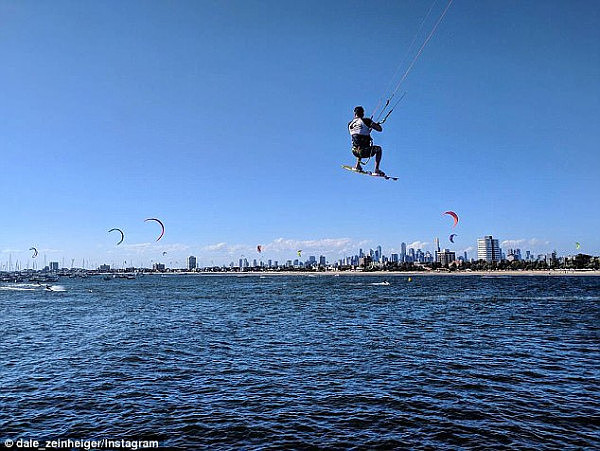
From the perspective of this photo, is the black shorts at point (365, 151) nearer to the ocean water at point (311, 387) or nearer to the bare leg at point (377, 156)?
the bare leg at point (377, 156)

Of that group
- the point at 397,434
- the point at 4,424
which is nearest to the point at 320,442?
the point at 397,434

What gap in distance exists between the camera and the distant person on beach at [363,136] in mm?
14000

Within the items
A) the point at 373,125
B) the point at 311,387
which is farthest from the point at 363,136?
the point at 311,387

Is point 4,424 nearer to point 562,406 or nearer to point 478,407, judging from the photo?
point 478,407

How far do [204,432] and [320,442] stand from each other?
2928 millimetres

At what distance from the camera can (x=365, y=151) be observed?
1450cm

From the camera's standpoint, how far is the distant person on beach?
1400 cm

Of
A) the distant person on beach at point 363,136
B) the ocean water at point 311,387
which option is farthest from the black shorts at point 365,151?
the ocean water at point 311,387

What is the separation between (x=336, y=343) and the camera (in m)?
23.6

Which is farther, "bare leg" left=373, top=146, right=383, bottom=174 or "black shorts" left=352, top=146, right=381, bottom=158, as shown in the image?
"bare leg" left=373, top=146, right=383, bottom=174

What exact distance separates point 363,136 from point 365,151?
0.58 metres

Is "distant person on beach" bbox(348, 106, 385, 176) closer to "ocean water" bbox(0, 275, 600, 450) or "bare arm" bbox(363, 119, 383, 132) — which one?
"bare arm" bbox(363, 119, 383, 132)

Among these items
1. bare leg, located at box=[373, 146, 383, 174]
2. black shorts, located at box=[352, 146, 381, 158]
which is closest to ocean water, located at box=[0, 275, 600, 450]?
bare leg, located at box=[373, 146, 383, 174]

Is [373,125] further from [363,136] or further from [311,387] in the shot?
[311,387]
